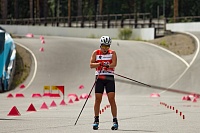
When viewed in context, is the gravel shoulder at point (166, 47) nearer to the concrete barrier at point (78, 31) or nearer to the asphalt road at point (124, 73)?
the asphalt road at point (124, 73)

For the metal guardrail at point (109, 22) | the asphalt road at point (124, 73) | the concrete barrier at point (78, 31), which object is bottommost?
the asphalt road at point (124, 73)

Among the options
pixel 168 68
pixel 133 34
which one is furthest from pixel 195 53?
pixel 133 34

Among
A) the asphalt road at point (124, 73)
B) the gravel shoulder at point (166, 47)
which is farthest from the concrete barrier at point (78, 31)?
the asphalt road at point (124, 73)

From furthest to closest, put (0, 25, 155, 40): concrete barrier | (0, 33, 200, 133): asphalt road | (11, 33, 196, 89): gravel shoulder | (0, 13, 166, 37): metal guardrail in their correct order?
(0, 13, 166, 37): metal guardrail → (0, 25, 155, 40): concrete barrier → (11, 33, 196, 89): gravel shoulder → (0, 33, 200, 133): asphalt road

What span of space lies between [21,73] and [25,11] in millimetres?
102924

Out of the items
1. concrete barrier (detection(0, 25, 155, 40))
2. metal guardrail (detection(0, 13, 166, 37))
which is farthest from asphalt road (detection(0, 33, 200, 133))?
metal guardrail (detection(0, 13, 166, 37))

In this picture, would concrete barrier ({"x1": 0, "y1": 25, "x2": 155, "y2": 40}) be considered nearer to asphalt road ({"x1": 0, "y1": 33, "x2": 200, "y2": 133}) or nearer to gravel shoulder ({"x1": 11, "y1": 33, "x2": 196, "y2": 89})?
gravel shoulder ({"x1": 11, "y1": 33, "x2": 196, "y2": 89})

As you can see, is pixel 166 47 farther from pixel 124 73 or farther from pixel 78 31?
pixel 78 31

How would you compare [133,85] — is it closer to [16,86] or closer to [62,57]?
[16,86]

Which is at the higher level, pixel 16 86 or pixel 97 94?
pixel 97 94

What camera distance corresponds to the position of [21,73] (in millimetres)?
41438

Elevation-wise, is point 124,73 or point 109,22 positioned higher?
point 109,22

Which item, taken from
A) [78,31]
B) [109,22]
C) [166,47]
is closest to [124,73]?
[166,47]

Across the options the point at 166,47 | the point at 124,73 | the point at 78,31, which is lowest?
the point at 124,73
